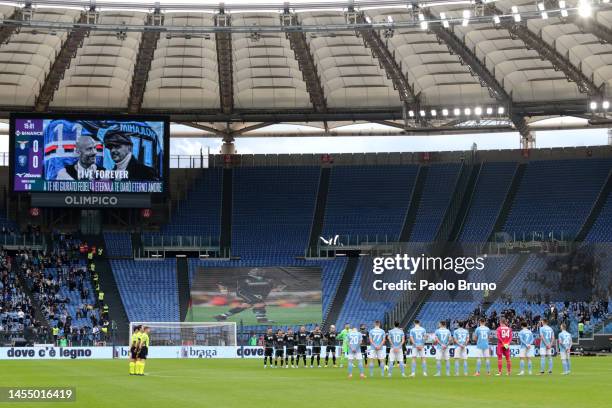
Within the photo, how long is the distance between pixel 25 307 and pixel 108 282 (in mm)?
6894

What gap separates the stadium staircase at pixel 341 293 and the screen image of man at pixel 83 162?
17.7m

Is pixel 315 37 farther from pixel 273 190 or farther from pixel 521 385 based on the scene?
pixel 521 385

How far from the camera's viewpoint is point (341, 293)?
72250mm

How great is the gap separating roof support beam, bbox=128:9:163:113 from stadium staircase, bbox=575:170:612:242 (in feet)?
103

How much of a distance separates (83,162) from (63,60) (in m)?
6.79

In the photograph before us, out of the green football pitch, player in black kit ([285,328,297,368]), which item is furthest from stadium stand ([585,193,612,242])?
player in black kit ([285,328,297,368])

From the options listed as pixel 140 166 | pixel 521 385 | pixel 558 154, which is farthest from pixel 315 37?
pixel 521 385

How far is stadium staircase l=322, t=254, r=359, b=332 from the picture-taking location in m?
69.8

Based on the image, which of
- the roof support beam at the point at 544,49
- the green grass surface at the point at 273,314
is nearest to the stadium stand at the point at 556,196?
the roof support beam at the point at 544,49

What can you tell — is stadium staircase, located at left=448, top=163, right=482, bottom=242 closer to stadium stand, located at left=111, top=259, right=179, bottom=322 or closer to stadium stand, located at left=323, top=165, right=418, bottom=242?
stadium stand, located at left=323, top=165, right=418, bottom=242

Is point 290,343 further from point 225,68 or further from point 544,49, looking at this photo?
point 544,49

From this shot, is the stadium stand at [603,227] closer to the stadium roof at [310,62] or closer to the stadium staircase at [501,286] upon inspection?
the stadium roof at [310,62]

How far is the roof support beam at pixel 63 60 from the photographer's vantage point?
6788 centimetres

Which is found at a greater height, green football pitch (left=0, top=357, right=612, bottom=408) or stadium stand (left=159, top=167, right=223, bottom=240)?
stadium stand (left=159, top=167, right=223, bottom=240)
